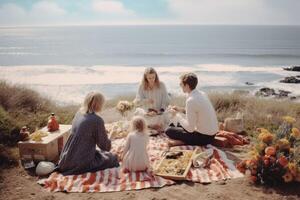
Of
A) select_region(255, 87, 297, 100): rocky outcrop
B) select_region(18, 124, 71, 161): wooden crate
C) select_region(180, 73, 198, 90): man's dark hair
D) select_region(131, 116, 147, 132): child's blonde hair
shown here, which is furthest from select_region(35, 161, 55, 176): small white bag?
select_region(255, 87, 297, 100): rocky outcrop

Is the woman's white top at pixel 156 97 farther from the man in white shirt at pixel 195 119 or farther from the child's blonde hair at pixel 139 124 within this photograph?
the child's blonde hair at pixel 139 124

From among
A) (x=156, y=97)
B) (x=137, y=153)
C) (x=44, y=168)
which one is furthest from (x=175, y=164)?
(x=156, y=97)

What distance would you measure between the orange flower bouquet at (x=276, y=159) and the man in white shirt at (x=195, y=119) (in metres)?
1.30

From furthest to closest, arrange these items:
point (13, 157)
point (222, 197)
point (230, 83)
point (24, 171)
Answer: point (230, 83) < point (13, 157) < point (24, 171) < point (222, 197)

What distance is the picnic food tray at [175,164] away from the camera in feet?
16.5

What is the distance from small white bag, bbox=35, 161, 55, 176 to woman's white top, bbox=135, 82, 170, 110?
2.75m

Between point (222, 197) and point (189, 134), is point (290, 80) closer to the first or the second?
point (189, 134)

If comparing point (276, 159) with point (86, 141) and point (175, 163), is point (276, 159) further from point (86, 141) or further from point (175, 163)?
point (86, 141)

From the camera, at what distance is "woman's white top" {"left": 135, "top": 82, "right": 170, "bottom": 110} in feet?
24.7

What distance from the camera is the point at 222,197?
4.48 meters

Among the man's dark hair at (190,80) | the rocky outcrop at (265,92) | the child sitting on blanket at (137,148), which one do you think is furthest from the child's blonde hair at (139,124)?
the rocky outcrop at (265,92)

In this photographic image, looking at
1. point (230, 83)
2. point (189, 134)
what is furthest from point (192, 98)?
point (230, 83)

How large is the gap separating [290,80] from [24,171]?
21251mm

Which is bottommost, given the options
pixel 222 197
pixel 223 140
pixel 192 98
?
pixel 222 197
